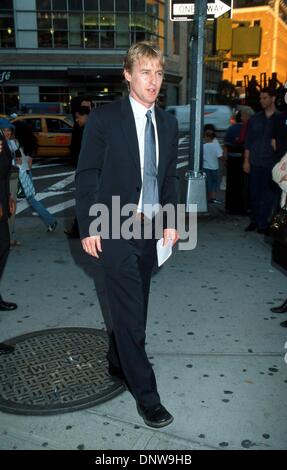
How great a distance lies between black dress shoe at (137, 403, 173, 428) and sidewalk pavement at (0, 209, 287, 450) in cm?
4

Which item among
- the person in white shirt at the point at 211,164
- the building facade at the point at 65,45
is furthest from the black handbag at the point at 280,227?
the building facade at the point at 65,45

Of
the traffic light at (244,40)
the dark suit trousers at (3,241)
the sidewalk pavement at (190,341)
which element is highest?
the traffic light at (244,40)

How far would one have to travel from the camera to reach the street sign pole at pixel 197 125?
8.10 meters

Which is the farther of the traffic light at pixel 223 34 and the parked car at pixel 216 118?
the parked car at pixel 216 118

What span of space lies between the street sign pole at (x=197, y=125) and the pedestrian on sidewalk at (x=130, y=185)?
5368mm

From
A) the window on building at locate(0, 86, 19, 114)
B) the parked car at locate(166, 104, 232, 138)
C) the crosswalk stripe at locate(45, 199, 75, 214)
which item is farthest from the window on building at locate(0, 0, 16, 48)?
the crosswalk stripe at locate(45, 199, 75, 214)

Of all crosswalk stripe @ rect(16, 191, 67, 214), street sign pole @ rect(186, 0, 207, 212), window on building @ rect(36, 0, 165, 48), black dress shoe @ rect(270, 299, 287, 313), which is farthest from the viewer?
window on building @ rect(36, 0, 165, 48)

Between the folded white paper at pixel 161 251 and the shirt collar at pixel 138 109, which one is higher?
the shirt collar at pixel 138 109

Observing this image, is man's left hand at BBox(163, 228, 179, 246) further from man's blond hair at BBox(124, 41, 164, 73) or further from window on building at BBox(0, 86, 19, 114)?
window on building at BBox(0, 86, 19, 114)

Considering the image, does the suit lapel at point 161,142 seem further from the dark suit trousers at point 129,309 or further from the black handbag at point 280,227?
the black handbag at point 280,227

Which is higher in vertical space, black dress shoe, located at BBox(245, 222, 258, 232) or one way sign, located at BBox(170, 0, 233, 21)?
one way sign, located at BBox(170, 0, 233, 21)

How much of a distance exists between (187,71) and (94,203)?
51227mm

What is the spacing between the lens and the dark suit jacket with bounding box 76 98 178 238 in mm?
2818
